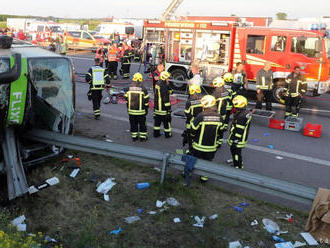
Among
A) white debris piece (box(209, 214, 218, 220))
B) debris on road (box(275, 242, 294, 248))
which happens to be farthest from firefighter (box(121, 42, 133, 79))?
debris on road (box(275, 242, 294, 248))

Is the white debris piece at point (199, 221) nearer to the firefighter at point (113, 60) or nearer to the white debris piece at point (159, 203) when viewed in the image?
the white debris piece at point (159, 203)

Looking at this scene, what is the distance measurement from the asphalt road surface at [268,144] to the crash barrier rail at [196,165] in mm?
2019

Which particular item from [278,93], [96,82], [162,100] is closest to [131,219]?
[162,100]

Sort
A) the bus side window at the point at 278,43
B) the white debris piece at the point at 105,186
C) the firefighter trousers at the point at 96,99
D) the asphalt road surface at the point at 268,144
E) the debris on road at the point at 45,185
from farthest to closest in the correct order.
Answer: the bus side window at the point at 278,43 < the firefighter trousers at the point at 96,99 < the asphalt road surface at the point at 268,144 < the white debris piece at the point at 105,186 < the debris on road at the point at 45,185

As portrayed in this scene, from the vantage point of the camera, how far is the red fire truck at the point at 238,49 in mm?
12289

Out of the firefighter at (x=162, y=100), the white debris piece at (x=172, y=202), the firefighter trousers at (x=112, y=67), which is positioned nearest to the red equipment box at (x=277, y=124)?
the firefighter at (x=162, y=100)

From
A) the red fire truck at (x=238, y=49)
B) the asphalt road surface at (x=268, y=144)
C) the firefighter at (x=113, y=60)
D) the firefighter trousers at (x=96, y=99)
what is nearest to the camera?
the asphalt road surface at (x=268, y=144)

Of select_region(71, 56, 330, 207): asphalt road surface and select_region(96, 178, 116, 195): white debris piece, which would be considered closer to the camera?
select_region(96, 178, 116, 195): white debris piece

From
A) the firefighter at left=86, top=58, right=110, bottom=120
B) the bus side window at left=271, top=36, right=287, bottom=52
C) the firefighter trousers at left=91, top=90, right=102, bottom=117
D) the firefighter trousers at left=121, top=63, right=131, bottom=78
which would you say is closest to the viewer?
the firefighter at left=86, top=58, right=110, bottom=120

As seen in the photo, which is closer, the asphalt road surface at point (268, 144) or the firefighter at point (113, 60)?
the asphalt road surface at point (268, 144)

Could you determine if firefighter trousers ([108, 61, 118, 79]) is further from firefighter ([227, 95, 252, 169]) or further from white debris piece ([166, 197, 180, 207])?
white debris piece ([166, 197, 180, 207])

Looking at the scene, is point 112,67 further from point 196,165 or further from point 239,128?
point 196,165

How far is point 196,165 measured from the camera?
5.34 m

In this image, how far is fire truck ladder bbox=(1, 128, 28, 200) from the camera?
517cm
